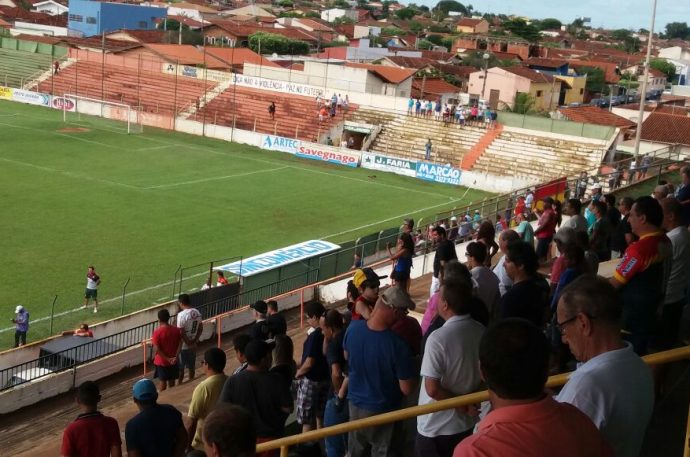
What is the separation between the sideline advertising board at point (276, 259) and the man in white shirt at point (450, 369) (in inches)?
572

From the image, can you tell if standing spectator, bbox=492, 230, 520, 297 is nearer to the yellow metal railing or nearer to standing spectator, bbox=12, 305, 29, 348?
the yellow metal railing

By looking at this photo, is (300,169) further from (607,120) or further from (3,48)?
(3,48)

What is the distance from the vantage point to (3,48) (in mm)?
67875

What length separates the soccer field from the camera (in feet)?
77.3

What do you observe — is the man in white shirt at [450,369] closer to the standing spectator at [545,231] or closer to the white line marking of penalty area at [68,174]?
the standing spectator at [545,231]

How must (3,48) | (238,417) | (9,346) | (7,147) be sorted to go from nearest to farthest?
1. (238,417)
2. (9,346)
3. (7,147)
4. (3,48)

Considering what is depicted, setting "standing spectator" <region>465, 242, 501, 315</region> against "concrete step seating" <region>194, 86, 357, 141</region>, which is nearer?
"standing spectator" <region>465, 242, 501, 315</region>

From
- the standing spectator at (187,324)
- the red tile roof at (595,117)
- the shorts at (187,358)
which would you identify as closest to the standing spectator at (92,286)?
the shorts at (187,358)

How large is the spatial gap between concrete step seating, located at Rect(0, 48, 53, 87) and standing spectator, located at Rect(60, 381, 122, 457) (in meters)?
58.1

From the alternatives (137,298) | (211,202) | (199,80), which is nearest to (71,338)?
(137,298)

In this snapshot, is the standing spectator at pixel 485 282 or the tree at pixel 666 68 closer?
the standing spectator at pixel 485 282

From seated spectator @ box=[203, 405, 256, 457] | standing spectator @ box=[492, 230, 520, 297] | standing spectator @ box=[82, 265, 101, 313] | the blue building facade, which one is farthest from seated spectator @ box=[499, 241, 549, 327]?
the blue building facade

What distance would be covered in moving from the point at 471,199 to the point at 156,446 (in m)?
33.5

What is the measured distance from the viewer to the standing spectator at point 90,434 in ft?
21.2
